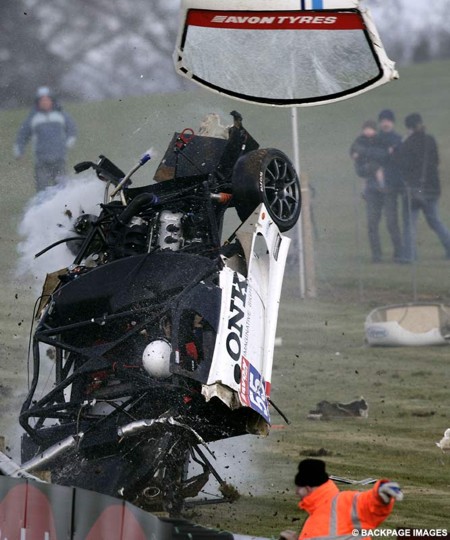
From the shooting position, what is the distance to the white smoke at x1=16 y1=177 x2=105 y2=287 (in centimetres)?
1045

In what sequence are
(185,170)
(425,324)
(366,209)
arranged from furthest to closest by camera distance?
1. (366,209)
2. (425,324)
3. (185,170)

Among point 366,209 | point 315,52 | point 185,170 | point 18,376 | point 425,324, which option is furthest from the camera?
point 366,209

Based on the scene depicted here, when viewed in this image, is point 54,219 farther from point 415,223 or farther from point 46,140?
point 415,223

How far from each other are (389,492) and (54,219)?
5.84m

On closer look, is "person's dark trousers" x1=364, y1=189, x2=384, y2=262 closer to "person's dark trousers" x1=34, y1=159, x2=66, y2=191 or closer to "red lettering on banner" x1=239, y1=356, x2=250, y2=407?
"person's dark trousers" x1=34, y1=159, x2=66, y2=191

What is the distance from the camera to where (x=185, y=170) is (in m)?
9.74

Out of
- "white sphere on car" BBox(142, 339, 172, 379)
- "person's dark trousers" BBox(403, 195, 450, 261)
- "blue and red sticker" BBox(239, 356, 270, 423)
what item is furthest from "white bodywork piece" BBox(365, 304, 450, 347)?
"white sphere on car" BBox(142, 339, 172, 379)

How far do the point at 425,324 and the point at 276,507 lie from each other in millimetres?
4323

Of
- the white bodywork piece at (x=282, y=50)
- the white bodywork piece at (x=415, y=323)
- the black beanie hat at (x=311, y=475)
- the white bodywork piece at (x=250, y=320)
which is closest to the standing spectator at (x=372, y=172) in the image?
the white bodywork piece at (x=415, y=323)

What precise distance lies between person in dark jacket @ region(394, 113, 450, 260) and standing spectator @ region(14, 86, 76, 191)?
141 inches

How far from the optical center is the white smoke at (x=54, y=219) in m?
10.4

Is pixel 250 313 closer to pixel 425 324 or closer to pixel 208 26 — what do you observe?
Answer: pixel 208 26

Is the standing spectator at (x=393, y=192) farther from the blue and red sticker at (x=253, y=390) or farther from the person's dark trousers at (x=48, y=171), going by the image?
the blue and red sticker at (x=253, y=390)

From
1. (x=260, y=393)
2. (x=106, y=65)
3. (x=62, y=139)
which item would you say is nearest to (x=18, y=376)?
(x=62, y=139)
